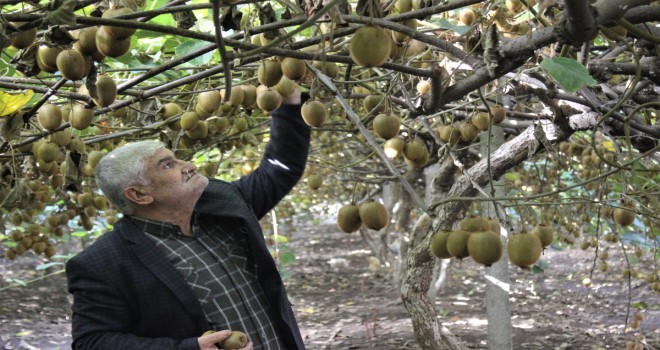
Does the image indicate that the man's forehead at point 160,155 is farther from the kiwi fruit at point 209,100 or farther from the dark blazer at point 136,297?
the kiwi fruit at point 209,100

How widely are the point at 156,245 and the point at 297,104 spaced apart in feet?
2.21

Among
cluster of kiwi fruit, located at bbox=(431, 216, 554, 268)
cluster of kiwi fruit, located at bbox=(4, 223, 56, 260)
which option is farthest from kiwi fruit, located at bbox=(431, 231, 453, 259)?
cluster of kiwi fruit, located at bbox=(4, 223, 56, 260)

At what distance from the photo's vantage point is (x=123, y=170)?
257 cm

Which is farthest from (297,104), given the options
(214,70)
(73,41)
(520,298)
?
(520,298)

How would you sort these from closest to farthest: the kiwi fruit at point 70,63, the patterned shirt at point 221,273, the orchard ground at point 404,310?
the kiwi fruit at point 70,63 → the patterned shirt at point 221,273 → the orchard ground at point 404,310

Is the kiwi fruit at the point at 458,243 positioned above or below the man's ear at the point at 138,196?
below

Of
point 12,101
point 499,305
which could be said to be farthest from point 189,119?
point 499,305

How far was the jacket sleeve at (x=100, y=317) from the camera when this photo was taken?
2.23m

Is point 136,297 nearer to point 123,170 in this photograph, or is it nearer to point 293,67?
point 123,170

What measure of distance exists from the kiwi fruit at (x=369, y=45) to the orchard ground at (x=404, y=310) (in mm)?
3034

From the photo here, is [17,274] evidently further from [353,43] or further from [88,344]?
[353,43]

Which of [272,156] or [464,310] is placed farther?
[464,310]

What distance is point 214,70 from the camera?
1.75 m

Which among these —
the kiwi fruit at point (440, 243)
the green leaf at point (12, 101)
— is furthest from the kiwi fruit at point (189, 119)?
the kiwi fruit at point (440, 243)
